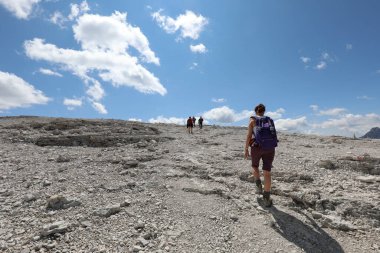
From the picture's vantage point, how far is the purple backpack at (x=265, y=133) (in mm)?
8742

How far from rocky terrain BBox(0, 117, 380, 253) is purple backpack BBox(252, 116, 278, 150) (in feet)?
6.03

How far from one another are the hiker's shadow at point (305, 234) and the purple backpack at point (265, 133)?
6.09 feet

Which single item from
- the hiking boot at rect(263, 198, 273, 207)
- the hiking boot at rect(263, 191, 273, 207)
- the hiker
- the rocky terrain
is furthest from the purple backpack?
the rocky terrain

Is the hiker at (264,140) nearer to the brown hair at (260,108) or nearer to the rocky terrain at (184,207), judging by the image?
the brown hair at (260,108)

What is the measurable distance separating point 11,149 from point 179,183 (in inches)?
519

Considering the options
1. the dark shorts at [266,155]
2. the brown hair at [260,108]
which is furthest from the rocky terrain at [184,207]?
the brown hair at [260,108]

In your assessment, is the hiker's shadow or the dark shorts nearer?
the hiker's shadow

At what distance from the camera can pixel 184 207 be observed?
355 inches

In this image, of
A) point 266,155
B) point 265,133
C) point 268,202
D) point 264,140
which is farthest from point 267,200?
point 265,133

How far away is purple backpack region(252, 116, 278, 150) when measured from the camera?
8742 mm

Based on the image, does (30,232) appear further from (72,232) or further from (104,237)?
(104,237)

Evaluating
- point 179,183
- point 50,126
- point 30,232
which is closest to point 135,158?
point 179,183

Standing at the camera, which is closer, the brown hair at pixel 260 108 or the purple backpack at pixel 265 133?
the purple backpack at pixel 265 133

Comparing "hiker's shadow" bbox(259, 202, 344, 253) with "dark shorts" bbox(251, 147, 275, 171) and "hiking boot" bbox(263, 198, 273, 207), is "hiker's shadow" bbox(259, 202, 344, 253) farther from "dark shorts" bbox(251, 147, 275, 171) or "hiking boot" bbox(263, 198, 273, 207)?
"dark shorts" bbox(251, 147, 275, 171)
